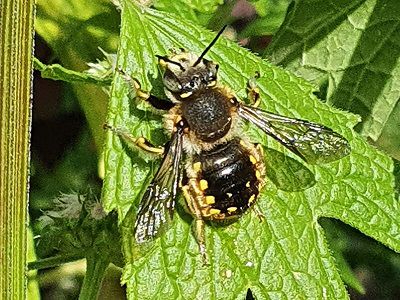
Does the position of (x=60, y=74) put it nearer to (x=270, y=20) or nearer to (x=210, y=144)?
(x=210, y=144)

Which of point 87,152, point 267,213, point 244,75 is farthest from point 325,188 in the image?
point 87,152

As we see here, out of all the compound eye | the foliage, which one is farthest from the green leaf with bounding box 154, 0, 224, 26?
the compound eye

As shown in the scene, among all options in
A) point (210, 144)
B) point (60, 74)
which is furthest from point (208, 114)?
point (60, 74)

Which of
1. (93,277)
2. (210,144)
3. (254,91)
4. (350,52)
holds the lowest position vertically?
(93,277)

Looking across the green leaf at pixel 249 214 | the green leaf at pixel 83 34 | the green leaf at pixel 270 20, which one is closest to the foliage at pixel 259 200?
the green leaf at pixel 249 214

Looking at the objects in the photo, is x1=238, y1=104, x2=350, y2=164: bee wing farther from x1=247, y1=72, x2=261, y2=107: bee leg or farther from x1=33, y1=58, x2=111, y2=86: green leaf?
x1=33, y1=58, x2=111, y2=86: green leaf
